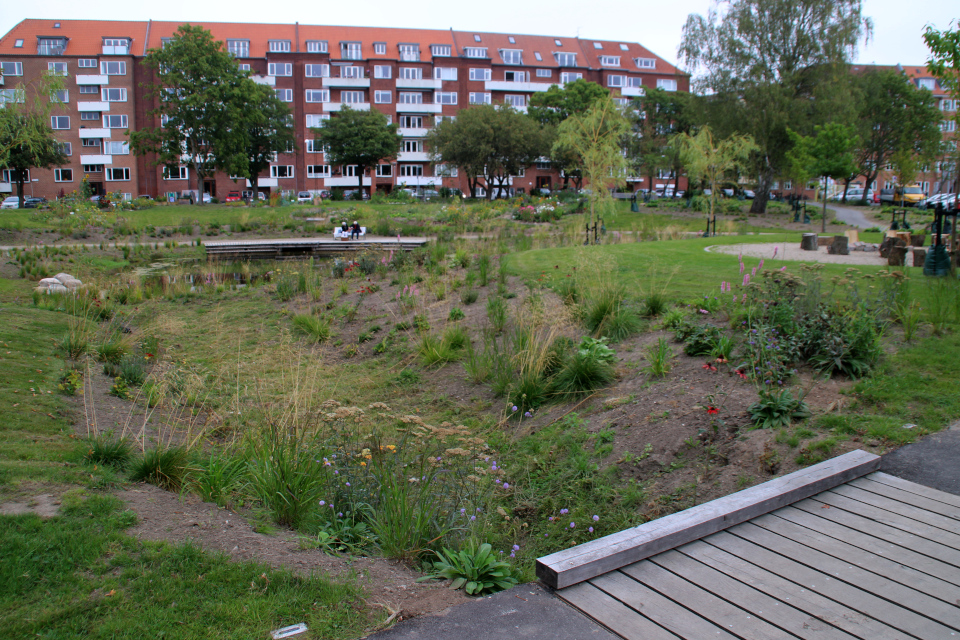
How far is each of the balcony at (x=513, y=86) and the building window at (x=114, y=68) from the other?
34018 millimetres

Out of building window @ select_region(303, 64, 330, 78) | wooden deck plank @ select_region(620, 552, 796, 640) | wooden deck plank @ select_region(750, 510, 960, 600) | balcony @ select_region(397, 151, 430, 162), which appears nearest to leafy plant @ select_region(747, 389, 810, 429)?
wooden deck plank @ select_region(750, 510, 960, 600)

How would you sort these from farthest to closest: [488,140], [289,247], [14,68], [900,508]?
1. [14,68]
2. [488,140]
3. [289,247]
4. [900,508]

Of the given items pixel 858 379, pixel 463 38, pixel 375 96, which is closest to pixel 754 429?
pixel 858 379

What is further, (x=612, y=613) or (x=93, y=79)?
(x=93, y=79)

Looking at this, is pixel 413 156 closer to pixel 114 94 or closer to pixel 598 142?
pixel 114 94

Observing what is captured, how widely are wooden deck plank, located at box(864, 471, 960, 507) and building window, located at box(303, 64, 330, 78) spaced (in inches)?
2713

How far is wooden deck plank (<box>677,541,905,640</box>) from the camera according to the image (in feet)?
9.12

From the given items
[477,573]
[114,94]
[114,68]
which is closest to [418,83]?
[114,68]

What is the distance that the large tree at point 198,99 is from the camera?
44219 millimetres

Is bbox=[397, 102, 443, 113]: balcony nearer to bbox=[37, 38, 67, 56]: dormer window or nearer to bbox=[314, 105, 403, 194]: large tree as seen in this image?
bbox=[314, 105, 403, 194]: large tree

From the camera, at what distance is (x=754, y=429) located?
5.52m

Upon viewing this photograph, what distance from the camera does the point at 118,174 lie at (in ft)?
209

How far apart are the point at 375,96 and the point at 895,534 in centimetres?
6982

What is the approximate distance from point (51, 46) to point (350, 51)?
1063 inches
